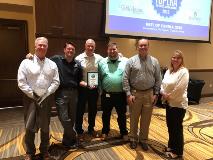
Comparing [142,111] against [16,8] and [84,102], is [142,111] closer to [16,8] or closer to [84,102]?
[84,102]

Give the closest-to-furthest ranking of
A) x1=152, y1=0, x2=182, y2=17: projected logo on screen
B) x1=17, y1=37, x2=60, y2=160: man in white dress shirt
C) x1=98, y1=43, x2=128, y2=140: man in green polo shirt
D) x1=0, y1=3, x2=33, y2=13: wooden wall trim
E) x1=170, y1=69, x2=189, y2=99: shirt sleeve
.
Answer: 1. x1=17, y1=37, x2=60, y2=160: man in white dress shirt
2. x1=170, y1=69, x2=189, y2=99: shirt sleeve
3. x1=98, y1=43, x2=128, y2=140: man in green polo shirt
4. x1=0, y1=3, x2=33, y2=13: wooden wall trim
5. x1=152, y1=0, x2=182, y2=17: projected logo on screen

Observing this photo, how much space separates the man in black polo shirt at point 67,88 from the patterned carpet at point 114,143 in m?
0.36

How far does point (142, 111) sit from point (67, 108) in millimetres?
1071

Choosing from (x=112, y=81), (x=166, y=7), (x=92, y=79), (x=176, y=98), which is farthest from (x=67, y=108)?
(x=166, y=7)

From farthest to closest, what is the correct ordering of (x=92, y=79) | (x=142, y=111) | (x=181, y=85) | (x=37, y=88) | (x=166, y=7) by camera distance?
1. (x=166, y=7)
2. (x=92, y=79)
3. (x=142, y=111)
4. (x=181, y=85)
5. (x=37, y=88)

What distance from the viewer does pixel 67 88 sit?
3162 millimetres

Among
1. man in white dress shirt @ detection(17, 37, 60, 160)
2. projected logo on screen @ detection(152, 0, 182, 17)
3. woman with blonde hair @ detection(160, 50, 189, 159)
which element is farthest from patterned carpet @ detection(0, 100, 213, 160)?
projected logo on screen @ detection(152, 0, 182, 17)

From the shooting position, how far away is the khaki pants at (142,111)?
3.22 metres

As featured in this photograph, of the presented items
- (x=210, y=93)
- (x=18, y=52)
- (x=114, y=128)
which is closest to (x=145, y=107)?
(x=114, y=128)

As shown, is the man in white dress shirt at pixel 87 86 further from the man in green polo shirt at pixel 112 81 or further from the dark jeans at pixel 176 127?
the dark jeans at pixel 176 127

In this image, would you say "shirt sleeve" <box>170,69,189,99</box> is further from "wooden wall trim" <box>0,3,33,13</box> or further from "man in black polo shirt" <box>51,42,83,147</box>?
"wooden wall trim" <box>0,3,33,13</box>

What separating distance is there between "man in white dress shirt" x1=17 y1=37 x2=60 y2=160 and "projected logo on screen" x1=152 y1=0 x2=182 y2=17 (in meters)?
3.82

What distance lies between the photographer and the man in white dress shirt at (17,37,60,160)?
264cm

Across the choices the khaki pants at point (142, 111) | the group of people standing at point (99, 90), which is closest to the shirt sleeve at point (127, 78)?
the group of people standing at point (99, 90)
